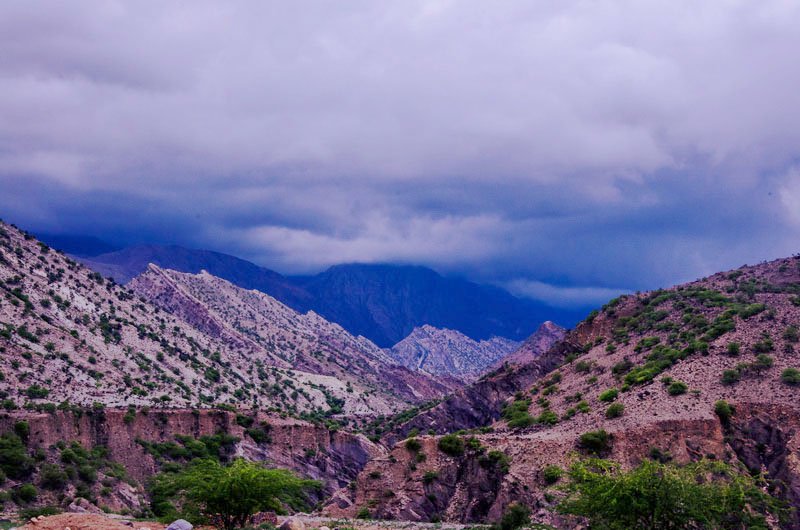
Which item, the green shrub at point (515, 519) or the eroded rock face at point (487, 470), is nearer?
the green shrub at point (515, 519)

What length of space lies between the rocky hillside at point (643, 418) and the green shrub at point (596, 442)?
8 centimetres

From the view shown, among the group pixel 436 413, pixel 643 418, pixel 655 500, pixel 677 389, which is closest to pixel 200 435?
pixel 436 413

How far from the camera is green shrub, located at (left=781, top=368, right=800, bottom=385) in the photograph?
41.7 m

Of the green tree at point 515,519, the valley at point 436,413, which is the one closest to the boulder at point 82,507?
the valley at point 436,413

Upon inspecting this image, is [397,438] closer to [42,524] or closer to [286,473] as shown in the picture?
[286,473]

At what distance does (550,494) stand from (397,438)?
52347 mm

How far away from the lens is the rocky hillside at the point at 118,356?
7212 centimetres

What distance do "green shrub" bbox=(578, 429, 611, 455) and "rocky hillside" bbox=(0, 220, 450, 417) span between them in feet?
141

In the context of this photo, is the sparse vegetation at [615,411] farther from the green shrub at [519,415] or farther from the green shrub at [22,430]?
the green shrub at [22,430]

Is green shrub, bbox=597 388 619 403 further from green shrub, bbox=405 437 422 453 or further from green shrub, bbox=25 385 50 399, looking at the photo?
green shrub, bbox=25 385 50 399

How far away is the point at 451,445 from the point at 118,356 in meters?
57.1

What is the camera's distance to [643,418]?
4256cm

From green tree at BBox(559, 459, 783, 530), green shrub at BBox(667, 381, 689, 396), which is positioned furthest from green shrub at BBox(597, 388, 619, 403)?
green tree at BBox(559, 459, 783, 530)

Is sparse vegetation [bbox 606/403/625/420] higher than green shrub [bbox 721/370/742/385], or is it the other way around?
green shrub [bbox 721/370/742/385]
